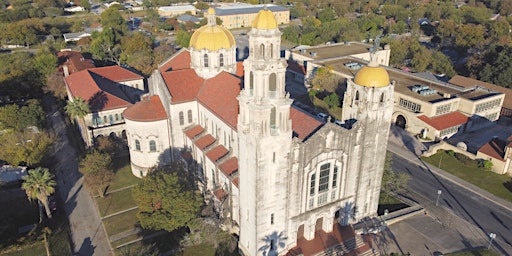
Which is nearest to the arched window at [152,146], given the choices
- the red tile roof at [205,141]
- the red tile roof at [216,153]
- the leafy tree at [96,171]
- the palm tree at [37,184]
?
the leafy tree at [96,171]

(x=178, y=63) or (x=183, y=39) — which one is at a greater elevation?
(x=178, y=63)

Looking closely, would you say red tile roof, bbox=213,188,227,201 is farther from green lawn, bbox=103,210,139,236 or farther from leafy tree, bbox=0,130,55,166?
leafy tree, bbox=0,130,55,166

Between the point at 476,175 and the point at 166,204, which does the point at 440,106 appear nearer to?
the point at 476,175

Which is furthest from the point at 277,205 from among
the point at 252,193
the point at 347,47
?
the point at 347,47

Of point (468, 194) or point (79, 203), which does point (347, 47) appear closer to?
point (468, 194)

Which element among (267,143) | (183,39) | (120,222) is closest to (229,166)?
(267,143)

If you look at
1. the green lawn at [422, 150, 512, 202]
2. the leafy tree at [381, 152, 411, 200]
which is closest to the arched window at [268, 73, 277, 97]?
the leafy tree at [381, 152, 411, 200]
